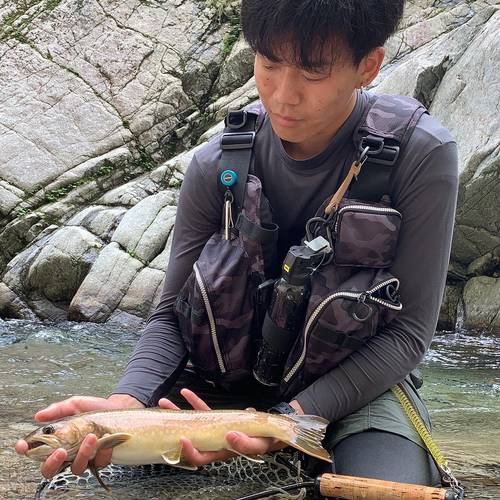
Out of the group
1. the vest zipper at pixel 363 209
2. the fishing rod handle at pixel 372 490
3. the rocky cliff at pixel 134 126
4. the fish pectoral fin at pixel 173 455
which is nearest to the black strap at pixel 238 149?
the vest zipper at pixel 363 209

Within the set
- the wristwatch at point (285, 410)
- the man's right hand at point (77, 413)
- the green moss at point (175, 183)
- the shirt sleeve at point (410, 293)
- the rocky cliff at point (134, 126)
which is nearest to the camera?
the man's right hand at point (77, 413)

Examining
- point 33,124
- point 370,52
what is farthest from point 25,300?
point 370,52

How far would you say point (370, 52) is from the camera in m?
2.57

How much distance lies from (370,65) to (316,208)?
27.1 inches

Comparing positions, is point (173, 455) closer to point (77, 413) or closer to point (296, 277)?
point (77, 413)

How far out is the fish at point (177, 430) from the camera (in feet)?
7.42

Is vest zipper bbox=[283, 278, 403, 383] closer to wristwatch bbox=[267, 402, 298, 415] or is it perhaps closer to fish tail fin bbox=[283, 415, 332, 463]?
wristwatch bbox=[267, 402, 298, 415]

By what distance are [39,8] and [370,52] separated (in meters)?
12.7

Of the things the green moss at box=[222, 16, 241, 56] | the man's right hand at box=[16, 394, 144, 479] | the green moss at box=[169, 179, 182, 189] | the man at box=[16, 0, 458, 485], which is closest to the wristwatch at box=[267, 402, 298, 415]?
the man at box=[16, 0, 458, 485]

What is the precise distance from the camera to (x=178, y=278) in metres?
3.13

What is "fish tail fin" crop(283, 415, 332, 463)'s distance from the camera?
2.36 meters

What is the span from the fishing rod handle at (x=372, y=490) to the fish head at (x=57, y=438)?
888mm

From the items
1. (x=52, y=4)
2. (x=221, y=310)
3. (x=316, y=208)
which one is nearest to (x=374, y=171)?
(x=316, y=208)

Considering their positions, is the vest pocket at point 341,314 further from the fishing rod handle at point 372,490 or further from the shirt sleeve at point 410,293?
the fishing rod handle at point 372,490
